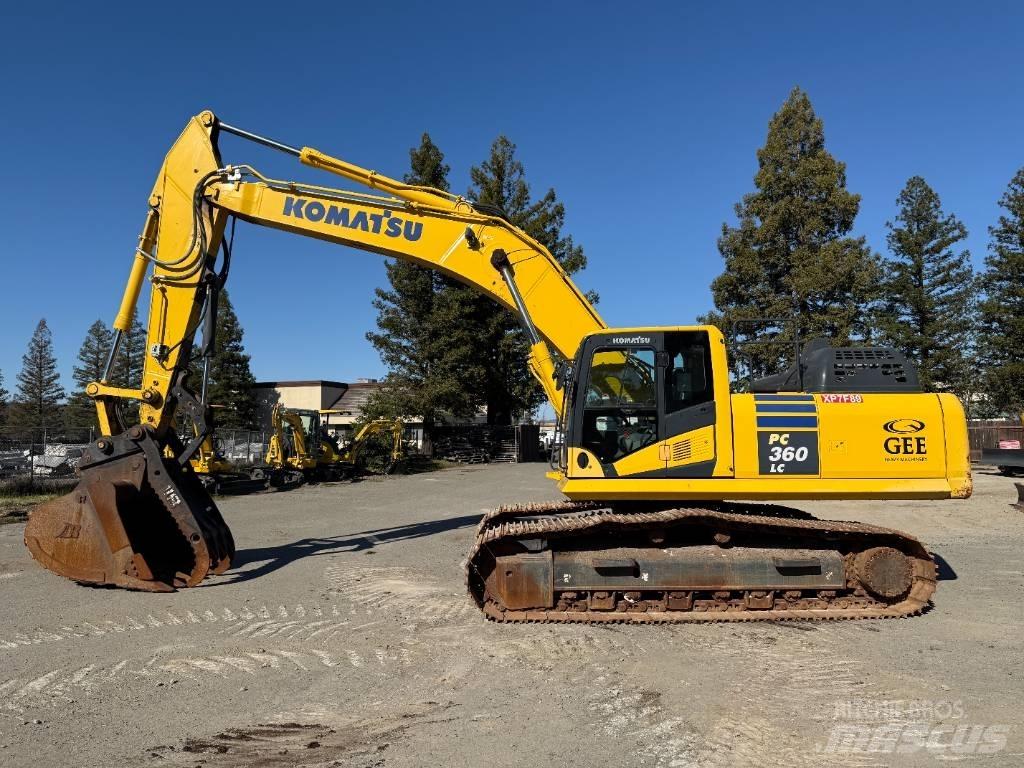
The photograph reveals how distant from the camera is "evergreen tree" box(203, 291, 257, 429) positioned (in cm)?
4772

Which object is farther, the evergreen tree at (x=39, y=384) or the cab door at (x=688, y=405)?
the evergreen tree at (x=39, y=384)

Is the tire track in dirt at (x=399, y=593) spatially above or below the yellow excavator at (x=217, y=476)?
below

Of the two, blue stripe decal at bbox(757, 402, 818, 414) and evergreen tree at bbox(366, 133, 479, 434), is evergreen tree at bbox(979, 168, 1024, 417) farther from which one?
blue stripe decal at bbox(757, 402, 818, 414)

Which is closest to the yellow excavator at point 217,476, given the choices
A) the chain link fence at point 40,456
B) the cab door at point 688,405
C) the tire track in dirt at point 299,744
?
the chain link fence at point 40,456

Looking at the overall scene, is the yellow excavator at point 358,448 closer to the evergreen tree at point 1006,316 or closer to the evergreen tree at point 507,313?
the evergreen tree at point 507,313

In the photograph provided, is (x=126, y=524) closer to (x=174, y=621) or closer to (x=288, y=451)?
(x=174, y=621)

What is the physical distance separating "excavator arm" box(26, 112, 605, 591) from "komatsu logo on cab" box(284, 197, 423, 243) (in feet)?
0.04

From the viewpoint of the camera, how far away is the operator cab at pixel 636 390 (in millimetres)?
6777

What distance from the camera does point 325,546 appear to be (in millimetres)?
11188

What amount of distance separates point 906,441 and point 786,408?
3.88ft

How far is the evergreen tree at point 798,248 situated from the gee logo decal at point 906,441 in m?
22.4

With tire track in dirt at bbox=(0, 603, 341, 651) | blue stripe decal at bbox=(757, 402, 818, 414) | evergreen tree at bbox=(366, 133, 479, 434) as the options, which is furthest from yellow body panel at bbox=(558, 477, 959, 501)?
evergreen tree at bbox=(366, 133, 479, 434)

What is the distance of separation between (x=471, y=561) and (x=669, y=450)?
224 centimetres

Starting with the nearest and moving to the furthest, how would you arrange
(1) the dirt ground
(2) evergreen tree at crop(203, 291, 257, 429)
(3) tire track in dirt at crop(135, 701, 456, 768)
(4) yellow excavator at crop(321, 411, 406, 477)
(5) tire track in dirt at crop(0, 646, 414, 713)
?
(3) tire track in dirt at crop(135, 701, 456, 768) < (1) the dirt ground < (5) tire track in dirt at crop(0, 646, 414, 713) < (4) yellow excavator at crop(321, 411, 406, 477) < (2) evergreen tree at crop(203, 291, 257, 429)
